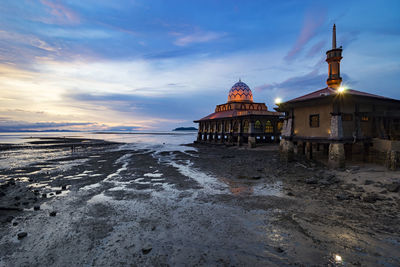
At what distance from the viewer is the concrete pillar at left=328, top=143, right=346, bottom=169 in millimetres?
14711

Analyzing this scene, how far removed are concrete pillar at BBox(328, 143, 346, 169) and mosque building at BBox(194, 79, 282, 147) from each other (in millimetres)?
19826

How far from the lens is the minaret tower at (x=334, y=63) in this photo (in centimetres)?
2161

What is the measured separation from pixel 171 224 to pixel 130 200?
144 inches

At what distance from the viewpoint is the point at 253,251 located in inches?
226

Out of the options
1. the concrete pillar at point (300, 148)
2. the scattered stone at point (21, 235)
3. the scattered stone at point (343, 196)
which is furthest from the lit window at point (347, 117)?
the scattered stone at point (21, 235)

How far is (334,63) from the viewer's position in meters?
22.0

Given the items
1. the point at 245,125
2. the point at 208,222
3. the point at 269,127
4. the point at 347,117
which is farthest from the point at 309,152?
the point at 245,125

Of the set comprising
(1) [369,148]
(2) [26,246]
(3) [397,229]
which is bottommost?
(2) [26,246]

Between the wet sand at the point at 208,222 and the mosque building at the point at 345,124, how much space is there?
126 inches

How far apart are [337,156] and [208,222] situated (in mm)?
12412

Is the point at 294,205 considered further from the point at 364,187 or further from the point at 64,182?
the point at 64,182

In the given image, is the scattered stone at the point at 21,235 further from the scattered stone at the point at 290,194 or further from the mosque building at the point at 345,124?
the mosque building at the point at 345,124

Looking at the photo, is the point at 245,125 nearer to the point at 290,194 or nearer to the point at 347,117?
the point at 347,117

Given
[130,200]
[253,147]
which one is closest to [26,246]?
[130,200]
